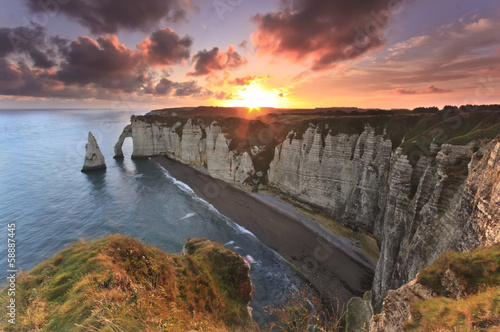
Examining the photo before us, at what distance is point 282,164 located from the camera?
117ft

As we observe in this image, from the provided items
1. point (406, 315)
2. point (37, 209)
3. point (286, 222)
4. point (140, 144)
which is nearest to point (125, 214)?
point (37, 209)

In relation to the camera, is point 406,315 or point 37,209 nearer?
→ point 406,315

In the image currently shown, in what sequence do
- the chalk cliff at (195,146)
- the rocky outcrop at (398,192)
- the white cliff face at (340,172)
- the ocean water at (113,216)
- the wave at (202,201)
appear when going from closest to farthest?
1. the rocky outcrop at (398,192)
2. the ocean water at (113,216)
3. the white cliff face at (340,172)
4. the wave at (202,201)
5. the chalk cliff at (195,146)

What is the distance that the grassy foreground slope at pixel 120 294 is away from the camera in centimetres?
523

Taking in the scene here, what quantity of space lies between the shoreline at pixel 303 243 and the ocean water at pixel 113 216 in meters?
1.58

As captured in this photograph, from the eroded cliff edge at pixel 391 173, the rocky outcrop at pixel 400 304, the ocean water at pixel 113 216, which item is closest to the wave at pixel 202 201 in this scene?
the ocean water at pixel 113 216

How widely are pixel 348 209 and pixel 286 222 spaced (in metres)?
9.07

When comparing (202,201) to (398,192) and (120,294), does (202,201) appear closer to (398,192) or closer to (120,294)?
(398,192)

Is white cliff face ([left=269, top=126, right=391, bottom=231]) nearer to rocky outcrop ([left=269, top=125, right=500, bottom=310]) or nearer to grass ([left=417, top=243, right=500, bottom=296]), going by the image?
rocky outcrop ([left=269, top=125, right=500, bottom=310])

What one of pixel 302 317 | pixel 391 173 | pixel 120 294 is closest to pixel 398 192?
pixel 391 173

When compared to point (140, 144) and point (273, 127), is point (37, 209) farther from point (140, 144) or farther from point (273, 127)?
point (273, 127)

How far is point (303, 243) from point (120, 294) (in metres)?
23.0

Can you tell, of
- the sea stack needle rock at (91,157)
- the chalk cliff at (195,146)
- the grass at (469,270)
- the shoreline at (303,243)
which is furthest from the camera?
the sea stack needle rock at (91,157)

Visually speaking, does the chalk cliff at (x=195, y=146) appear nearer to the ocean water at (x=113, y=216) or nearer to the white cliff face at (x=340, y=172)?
→ the ocean water at (x=113, y=216)
